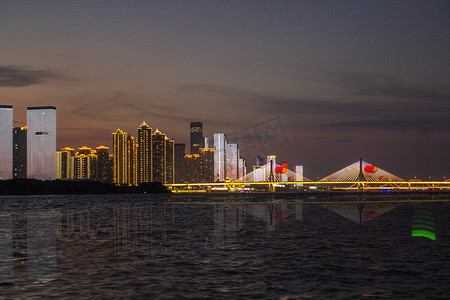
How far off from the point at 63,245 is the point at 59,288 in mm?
16538

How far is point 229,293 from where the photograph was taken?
1881 cm

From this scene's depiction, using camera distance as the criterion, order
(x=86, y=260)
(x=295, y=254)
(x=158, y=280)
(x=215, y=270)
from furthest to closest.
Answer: (x=295, y=254), (x=86, y=260), (x=215, y=270), (x=158, y=280)

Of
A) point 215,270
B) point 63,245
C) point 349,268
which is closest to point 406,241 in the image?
point 349,268

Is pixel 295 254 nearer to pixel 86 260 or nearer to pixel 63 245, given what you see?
pixel 86 260

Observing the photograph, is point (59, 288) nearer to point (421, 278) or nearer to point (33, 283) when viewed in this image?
point (33, 283)

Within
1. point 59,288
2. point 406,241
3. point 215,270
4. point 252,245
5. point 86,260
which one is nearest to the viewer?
point 59,288

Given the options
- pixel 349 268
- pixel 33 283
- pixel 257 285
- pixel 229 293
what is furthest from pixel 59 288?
pixel 349 268

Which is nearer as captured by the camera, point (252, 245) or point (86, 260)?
point (86, 260)

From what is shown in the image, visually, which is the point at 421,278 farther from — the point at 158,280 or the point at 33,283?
the point at 33,283

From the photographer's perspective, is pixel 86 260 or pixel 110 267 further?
pixel 86 260

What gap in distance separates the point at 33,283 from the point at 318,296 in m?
12.7

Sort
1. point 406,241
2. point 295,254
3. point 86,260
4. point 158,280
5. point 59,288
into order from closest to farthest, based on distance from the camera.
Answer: point 59,288 < point 158,280 < point 86,260 < point 295,254 < point 406,241

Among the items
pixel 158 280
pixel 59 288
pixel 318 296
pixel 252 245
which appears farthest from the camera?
pixel 252 245

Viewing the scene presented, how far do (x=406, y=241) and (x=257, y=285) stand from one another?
22399mm
